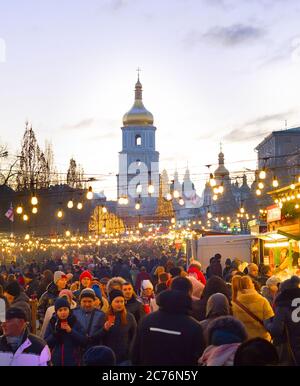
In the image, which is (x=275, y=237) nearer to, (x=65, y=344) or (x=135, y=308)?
(x=135, y=308)

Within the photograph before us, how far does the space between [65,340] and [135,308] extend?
1919 millimetres

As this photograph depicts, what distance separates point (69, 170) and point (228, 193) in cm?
4515

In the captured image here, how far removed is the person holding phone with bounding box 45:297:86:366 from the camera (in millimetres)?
8859

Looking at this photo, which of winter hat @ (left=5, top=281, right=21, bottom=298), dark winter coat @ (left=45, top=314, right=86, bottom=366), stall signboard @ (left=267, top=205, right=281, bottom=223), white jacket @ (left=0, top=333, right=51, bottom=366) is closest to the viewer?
white jacket @ (left=0, top=333, right=51, bottom=366)

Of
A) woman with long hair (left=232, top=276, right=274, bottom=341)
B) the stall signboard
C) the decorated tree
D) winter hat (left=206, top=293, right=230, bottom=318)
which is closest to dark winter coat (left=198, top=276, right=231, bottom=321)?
woman with long hair (left=232, top=276, right=274, bottom=341)

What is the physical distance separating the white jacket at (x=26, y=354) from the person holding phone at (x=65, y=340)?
198cm

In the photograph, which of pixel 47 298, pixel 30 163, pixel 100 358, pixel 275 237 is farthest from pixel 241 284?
pixel 30 163

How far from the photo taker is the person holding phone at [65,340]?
886 cm

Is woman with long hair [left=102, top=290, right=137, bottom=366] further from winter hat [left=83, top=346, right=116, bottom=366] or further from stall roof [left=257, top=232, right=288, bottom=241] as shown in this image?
stall roof [left=257, top=232, right=288, bottom=241]

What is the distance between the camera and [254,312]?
31.2 feet

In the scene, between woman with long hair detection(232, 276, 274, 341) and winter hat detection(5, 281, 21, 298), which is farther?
winter hat detection(5, 281, 21, 298)

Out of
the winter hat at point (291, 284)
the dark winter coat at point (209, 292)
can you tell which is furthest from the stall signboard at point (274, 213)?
the winter hat at point (291, 284)

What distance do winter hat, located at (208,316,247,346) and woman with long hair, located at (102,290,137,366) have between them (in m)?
2.76

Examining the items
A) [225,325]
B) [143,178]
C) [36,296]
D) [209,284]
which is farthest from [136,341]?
[143,178]
